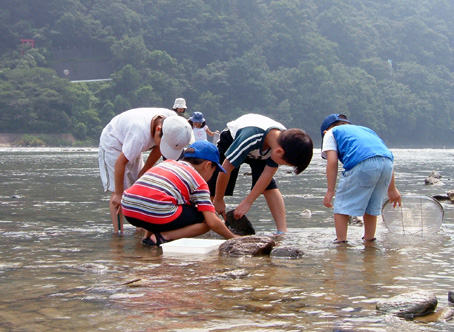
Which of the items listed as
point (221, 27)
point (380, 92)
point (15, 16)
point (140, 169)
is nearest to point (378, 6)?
point (380, 92)

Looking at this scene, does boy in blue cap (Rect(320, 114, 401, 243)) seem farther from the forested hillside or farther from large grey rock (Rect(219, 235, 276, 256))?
the forested hillside

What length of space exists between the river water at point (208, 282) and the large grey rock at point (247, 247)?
11cm

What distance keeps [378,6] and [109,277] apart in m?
130

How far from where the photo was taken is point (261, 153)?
5.07m

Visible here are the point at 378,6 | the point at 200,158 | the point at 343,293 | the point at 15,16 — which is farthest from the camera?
the point at 378,6

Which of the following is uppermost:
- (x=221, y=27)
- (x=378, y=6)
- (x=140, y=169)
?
(x=378, y=6)

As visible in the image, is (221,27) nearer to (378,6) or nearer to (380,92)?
(380,92)

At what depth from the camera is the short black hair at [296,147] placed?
4594 millimetres

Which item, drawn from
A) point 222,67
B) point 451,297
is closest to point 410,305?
point 451,297

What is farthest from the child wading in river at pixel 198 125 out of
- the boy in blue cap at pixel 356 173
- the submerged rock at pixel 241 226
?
the boy in blue cap at pixel 356 173

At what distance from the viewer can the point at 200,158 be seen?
15.2 ft

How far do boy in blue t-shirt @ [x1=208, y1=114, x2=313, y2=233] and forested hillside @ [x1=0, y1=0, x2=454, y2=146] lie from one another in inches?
2223

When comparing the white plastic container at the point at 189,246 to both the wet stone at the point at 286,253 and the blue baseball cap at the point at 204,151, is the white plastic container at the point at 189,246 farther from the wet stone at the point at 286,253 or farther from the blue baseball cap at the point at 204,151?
the blue baseball cap at the point at 204,151

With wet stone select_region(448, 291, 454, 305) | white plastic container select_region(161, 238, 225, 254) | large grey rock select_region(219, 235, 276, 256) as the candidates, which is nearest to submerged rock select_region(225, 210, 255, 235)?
white plastic container select_region(161, 238, 225, 254)
